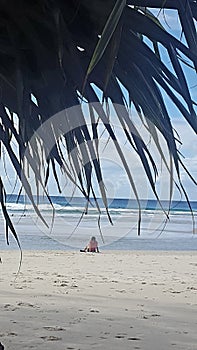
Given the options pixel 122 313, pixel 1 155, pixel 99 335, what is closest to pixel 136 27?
pixel 1 155

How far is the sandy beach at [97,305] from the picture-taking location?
3.35 meters

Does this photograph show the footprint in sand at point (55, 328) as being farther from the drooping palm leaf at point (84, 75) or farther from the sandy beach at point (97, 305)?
the drooping palm leaf at point (84, 75)

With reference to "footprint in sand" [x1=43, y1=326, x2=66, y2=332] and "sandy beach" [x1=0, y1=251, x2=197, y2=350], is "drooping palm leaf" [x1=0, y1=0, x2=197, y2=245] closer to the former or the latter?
"sandy beach" [x1=0, y1=251, x2=197, y2=350]

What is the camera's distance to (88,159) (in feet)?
4.38

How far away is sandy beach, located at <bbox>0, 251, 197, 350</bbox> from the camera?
3354 millimetres

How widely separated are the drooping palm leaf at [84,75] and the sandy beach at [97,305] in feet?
6.19

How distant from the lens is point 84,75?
122 cm

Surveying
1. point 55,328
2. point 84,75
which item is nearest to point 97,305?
point 55,328

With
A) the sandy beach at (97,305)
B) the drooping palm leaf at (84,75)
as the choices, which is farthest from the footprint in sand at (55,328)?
the drooping palm leaf at (84,75)

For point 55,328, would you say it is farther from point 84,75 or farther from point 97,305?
point 84,75

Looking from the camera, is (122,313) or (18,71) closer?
(18,71)

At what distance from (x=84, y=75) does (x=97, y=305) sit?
3.80 meters

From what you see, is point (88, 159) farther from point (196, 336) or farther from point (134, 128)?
point (196, 336)

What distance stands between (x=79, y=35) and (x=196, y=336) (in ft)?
8.74
